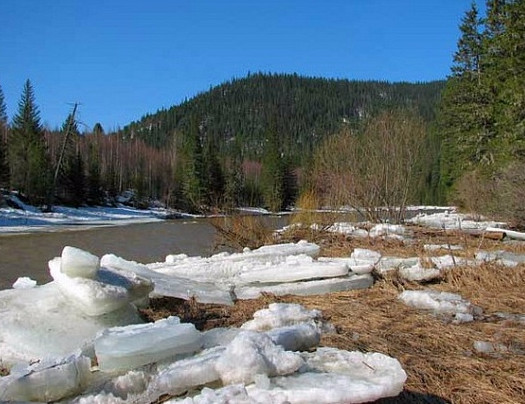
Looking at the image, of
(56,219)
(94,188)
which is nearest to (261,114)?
(94,188)

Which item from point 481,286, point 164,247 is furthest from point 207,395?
point 164,247

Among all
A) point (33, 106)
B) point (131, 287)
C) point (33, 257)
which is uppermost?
point (33, 106)

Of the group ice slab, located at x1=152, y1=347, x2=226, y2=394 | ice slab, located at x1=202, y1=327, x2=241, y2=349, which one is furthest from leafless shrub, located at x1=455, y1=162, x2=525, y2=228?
ice slab, located at x1=152, y1=347, x2=226, y2=394

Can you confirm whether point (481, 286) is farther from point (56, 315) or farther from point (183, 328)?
point (56, 315)

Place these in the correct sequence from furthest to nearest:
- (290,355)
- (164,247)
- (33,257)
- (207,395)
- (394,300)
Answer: (164,247) → (33,257) → (394,300) → (290,355) → (207,395)

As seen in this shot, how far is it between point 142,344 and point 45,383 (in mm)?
418

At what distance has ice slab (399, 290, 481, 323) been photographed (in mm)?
3698

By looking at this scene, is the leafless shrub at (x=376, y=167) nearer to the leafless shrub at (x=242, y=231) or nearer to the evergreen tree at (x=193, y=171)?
the leafless shrub at (x=242, y=231)

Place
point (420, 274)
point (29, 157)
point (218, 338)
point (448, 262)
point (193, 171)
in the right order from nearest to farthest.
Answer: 1. point (218, 338)
2. point (420, 274)
3. point (448, 262)
4. point (29, 157)
5. point (193, 171)

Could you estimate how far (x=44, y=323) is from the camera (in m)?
3.00

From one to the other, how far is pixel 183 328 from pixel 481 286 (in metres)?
3.46

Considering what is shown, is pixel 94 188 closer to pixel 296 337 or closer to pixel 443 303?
pixel 443 303

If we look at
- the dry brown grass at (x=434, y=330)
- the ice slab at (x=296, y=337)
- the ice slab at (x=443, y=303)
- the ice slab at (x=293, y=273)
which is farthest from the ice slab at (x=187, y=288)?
the ice slab at (x=296, y=337)

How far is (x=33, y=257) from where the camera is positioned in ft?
46.8
